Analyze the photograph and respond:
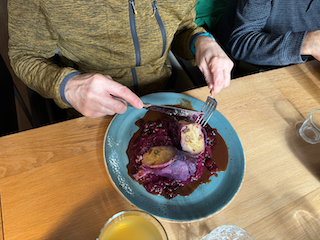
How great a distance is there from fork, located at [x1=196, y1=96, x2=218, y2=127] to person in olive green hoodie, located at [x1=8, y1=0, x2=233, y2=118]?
0.06m

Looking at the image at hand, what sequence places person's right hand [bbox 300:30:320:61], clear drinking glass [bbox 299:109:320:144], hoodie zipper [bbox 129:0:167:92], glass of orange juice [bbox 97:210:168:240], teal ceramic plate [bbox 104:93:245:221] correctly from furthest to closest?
person's right hand [bbox 300:30:320:61]
clear drinking glass [bbox 299:109:320:144]
hoodie zipper [bbox 129:0:167:92]
teal ceramic plate [bbox 104:93:245:221]
glass of orange juice [bbox 97:210:168:240]

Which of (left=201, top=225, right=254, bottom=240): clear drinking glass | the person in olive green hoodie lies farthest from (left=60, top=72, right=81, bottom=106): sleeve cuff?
(left=201, top=225, right=254, bottom=240): clear drinking glass

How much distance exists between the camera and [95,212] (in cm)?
70

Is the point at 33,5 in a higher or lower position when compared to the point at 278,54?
higher

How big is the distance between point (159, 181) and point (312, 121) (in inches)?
29.3

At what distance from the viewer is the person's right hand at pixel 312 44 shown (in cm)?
114

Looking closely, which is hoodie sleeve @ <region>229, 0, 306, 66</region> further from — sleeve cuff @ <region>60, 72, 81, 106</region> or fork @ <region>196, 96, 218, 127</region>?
sleeve cuff @ <region>60, 72, 81, 106</region>

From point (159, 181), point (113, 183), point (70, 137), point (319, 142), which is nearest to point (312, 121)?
point (319, 142)

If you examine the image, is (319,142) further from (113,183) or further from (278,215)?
(113,183)

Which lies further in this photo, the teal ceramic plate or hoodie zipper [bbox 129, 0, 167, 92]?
hoodie zipper [bbox 129, 0, 167, 92]

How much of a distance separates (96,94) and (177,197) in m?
0.46

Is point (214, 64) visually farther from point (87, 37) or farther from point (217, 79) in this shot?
point (87, 37)

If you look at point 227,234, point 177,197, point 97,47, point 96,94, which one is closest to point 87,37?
point 97,47

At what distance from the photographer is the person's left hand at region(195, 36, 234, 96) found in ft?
2.96
